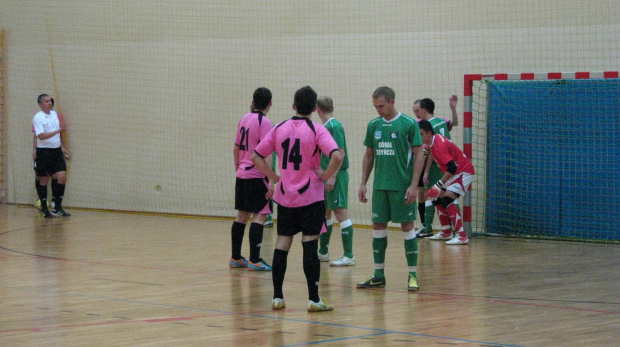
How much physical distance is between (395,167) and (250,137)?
1914 millimetres

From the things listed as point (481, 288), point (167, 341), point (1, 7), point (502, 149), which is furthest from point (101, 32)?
point (167, 341)

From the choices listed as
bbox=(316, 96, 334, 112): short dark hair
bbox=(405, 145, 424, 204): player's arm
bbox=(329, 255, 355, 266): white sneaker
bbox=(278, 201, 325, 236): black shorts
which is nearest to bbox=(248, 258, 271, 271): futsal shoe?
bbox=(329, 255, 355, 266): white sneaker

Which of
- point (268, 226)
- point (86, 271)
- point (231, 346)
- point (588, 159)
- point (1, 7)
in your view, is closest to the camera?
point (231, 346)

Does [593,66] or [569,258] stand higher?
[593,66]

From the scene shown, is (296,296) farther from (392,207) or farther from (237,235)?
(237,235)

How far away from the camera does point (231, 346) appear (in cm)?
584

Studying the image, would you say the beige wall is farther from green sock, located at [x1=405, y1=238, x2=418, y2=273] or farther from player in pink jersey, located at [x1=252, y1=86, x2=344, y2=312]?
player in pink jersey, located at [x1=252, y1=86, x2=344, y2=312]

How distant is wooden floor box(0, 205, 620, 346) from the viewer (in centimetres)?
621

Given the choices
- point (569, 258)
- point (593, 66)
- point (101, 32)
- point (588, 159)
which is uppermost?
point (101, 32)

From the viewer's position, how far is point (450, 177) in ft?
39.8

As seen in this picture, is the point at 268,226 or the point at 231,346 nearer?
the point at 231,346

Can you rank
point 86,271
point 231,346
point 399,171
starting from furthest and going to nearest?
point 86,271 → point 399,171 → point 231,346

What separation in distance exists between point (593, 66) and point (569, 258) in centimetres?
331

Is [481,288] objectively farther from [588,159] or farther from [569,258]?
[588,159]
